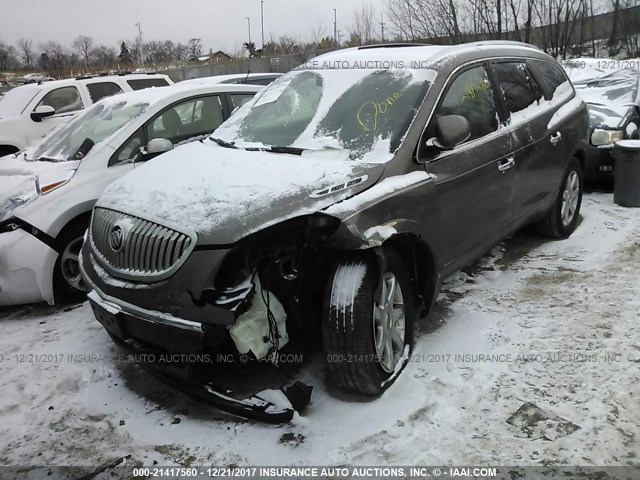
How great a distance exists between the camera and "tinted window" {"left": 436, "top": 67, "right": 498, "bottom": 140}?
3.70 m

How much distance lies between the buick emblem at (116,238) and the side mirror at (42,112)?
22.1 feet

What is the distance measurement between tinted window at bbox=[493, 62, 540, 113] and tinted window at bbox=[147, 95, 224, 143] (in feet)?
9.32

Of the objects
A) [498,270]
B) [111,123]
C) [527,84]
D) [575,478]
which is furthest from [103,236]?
[527,84]

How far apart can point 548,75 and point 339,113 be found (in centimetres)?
255

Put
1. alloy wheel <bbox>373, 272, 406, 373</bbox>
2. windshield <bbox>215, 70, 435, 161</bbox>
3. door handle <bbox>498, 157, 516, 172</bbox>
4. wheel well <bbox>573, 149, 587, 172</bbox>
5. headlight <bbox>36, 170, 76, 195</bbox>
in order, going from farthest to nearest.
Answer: wheel well <bbox>573, 149, 587, 172</bbox> → headlight <bbox>36, 170, 76, 195</bbox> → door handle <bbox>498, 157, 516, 172</bbox> → windshield <bbox>215, 70, 435, 161</bbox> → alloy wheel <bbox>373, 272, 406, 373</bbox>

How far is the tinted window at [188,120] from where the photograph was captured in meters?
5.20

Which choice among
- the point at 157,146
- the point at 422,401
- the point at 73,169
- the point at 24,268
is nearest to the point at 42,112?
the point at 73,169

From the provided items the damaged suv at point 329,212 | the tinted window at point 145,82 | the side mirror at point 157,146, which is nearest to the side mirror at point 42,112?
the tinted window at point 145,82

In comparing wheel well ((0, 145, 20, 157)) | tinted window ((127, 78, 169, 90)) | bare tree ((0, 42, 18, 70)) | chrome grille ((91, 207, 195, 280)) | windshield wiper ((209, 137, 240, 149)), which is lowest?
chrome grille ((91, 207, 195, 280))

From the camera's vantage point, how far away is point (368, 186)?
122 inches

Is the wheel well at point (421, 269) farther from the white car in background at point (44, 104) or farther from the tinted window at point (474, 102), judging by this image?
the white car in background at point (44, 104)

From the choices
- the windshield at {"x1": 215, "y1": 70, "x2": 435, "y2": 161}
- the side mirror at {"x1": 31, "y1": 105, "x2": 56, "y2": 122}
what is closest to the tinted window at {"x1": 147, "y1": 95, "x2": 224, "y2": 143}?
the windshield at {"x1": 215, "y1": 70, "x2": 435, "y2": 161}

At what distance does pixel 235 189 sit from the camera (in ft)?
9.80

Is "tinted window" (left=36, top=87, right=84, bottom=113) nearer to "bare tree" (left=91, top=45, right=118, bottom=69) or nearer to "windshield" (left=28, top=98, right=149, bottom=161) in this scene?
"windshield" (left=28, top=98, right=149, bottom=161)
